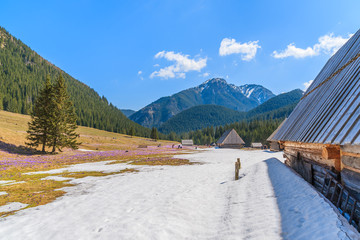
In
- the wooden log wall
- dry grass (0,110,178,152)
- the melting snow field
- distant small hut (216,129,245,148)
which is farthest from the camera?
distant small hut (216,129,245,148)

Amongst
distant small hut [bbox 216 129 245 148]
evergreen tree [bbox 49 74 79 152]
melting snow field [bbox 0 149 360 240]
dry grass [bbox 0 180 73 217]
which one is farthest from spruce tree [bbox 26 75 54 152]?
distant small hut [bbox 216 129 245 148]

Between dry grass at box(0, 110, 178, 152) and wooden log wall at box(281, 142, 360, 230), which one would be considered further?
dry grass at box(0, 110, 178, 152)

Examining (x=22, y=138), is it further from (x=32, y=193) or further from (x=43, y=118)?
(x=32, y=193)

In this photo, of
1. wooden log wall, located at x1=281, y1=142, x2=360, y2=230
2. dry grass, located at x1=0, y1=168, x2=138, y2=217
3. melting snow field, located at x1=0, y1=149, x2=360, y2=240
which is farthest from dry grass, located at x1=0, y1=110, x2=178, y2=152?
wooden log wall, located at x1=281, y1=142, x2=360, y2=230

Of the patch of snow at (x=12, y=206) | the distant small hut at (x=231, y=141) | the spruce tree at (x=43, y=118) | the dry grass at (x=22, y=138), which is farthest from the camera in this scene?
the distant small hut at (x=231, y=141)

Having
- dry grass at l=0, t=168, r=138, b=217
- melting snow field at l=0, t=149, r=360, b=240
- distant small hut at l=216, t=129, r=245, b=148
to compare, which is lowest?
dry grass at l=0, t=168, r=138, b=217

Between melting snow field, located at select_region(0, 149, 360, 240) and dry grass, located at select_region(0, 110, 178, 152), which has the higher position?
dry grass, located at select_region(0, 110, 178, 152)

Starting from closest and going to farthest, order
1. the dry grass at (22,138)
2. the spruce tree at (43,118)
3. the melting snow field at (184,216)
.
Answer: the melting snow field at (184,216)
the spruce tree at (43,118)
the dry grass at (22,138)

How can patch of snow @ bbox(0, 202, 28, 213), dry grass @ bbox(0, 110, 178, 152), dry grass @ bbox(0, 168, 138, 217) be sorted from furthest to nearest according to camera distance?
dry grass @ bbox(0, 110, 178, 152) < dry grass @ bbox(0, 168, 138, 217) < patch of snow @ bbox(0, 202, 28, 213)

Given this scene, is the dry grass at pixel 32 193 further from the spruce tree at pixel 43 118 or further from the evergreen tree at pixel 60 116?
the spruce tree at pixel 43 118

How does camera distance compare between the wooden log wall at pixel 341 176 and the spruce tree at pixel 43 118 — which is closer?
the wooden log wall at pixel 341 176

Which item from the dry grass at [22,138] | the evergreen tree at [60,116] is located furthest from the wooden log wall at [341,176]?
the dry grass at [22,138]

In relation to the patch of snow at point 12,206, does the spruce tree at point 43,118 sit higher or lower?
higher

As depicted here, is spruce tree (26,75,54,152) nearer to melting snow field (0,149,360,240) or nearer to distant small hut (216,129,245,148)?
melting snow field (0,149,360,240)
